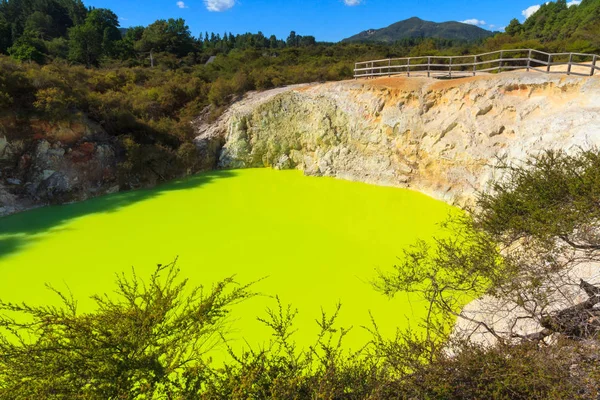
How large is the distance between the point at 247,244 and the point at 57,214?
8.16m

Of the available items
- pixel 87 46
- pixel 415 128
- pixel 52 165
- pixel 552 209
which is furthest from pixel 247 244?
pixel 87 46

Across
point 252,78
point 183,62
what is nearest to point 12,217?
point 252,78

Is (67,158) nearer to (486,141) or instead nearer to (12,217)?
(12,217)

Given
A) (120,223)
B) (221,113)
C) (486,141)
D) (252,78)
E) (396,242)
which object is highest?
(252,78)

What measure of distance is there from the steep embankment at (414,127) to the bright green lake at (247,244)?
1631 mm

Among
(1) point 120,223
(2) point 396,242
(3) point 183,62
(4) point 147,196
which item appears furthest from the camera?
(3) point 183,62

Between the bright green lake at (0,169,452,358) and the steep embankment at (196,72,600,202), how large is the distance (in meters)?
1.63

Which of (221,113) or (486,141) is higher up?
(221,113)

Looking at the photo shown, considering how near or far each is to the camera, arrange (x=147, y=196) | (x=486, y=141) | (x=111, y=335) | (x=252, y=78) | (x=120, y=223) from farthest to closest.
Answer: (x=252, y=78) < (x=147, y=196) < (x=486, y=141) < (x=120, y=223) < (x=111, y=335)

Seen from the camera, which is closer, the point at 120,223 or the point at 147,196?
the point at 120,223

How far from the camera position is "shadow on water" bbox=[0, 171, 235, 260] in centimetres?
1075

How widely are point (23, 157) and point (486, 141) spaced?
63.3 feet

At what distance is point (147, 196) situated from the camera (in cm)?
1490

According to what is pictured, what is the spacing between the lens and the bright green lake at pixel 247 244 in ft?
25.3
